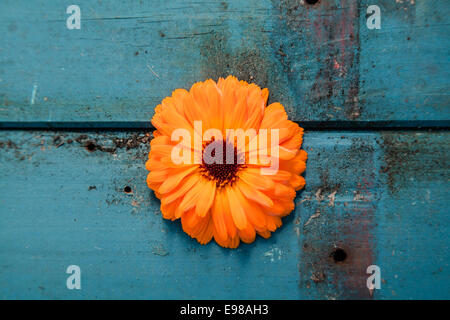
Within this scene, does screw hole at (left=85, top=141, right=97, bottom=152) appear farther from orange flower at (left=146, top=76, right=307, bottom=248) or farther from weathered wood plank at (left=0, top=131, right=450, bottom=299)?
orange flower at (left=146, top=76, right=307, bottom=248)

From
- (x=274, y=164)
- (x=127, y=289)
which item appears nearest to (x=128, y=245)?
(x=127, y=289)

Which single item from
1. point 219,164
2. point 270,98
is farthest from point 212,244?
point 270,98

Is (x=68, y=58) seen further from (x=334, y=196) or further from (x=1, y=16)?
(x=334, y=196)

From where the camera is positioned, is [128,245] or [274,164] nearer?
[274,164]

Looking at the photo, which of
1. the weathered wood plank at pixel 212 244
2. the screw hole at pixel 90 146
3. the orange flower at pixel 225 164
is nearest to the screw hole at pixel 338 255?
the weathered wood plank at pixel 212 244

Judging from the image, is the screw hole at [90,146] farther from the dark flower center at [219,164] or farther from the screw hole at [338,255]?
the screw hole at [338,255]

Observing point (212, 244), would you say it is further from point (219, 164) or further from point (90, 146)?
point (90, 146)
